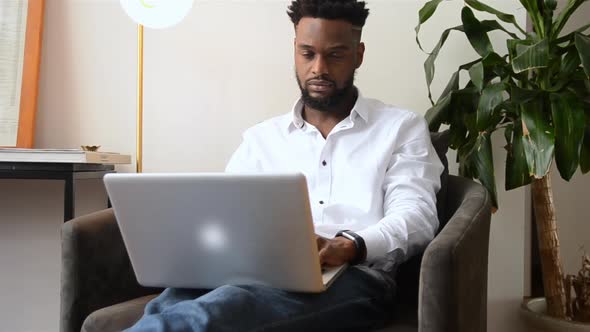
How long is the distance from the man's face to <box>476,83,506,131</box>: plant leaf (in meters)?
0.34

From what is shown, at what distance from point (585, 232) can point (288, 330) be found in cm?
196

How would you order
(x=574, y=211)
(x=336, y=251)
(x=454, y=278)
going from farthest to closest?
(x=574, y=211) < (x=336, y=251) < (x=454, y=278)

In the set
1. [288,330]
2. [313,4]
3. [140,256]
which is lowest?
[288,330]

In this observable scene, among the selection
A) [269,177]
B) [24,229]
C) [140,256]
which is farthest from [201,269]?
[24,229]

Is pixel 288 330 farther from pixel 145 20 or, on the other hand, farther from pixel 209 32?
pixel 209 32

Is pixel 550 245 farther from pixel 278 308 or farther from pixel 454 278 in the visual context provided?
pixel 278 308

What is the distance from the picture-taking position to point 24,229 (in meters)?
2.20

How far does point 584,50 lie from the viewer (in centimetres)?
148

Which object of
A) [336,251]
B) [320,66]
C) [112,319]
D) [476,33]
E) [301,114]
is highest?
[476,33]

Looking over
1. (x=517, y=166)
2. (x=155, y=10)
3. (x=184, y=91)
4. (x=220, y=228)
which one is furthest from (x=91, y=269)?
(x=517, y=166)

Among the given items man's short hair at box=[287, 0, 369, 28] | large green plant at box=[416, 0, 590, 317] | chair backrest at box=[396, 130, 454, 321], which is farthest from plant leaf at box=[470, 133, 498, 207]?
man's short hair at box=[287, 0, 369, 28]

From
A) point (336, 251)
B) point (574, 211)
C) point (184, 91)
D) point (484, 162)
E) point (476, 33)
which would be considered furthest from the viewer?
point (574, 211)

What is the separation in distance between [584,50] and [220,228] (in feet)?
3.37

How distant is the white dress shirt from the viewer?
1.34m
